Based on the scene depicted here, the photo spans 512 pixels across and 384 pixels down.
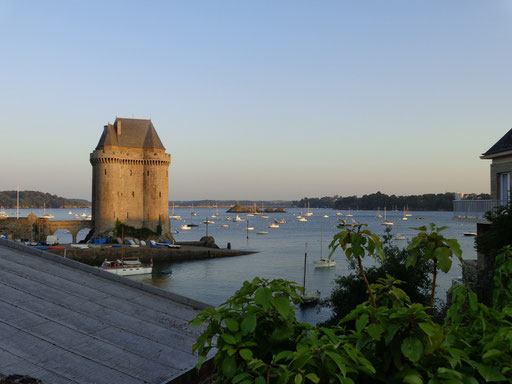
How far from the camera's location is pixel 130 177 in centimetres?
7806

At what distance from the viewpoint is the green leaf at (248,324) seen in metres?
2.80

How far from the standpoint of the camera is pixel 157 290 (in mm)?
10461

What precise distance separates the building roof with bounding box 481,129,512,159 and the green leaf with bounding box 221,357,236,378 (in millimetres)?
21560

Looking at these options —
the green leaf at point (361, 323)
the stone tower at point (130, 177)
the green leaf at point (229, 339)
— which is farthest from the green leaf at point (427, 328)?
the stone tower at point (130, 177)

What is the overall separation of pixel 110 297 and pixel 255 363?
755cm

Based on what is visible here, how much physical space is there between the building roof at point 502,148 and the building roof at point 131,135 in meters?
66.3

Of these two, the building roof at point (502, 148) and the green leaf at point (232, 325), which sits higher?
the building roof at point (502, 148)

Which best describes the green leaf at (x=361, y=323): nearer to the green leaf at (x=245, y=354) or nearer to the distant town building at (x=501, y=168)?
the green leaf at (x=245, y=354)

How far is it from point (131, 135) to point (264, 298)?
81379 millimetres

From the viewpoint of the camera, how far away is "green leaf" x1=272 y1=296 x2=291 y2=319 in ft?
9.07

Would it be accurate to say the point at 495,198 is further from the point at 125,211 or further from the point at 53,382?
the point at 125,211

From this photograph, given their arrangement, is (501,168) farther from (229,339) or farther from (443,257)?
(229,339)

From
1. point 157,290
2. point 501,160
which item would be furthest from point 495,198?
point 157,290

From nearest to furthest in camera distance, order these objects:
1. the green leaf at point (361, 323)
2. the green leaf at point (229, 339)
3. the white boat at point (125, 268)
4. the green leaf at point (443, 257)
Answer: the green leaf at point (361, 323) → the green leaf at point (229, 339) → the green leaf at point (443, 257) → the white boat at point (125, 268)
